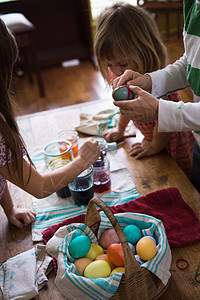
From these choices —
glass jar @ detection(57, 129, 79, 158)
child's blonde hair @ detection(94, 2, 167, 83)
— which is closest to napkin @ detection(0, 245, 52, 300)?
glass jar @ detection(57, 129, 79, 158)

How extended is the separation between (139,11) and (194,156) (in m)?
0.53

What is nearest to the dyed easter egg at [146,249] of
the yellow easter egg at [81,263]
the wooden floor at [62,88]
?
the yellow easter egg at [81,263]

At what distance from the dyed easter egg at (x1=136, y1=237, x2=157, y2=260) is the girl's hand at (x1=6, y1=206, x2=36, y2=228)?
34 cm

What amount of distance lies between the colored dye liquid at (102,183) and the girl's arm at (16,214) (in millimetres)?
200

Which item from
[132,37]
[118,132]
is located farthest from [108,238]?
[132,37]

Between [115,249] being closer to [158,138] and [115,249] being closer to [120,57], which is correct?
[158,138]

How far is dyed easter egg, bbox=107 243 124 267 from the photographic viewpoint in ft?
2.17

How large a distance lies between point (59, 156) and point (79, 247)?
1.09ft

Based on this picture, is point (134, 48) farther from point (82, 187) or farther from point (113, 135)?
point (82, 187)

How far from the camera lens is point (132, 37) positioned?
3.17ft

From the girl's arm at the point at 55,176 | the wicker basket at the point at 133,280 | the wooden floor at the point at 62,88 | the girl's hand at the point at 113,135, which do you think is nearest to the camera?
the wicker basket at the point at 133,280

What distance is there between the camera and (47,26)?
3.32 m

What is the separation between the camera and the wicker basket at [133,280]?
593mm

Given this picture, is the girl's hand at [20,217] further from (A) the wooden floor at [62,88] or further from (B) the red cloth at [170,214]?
(A) the wooden floor at [62,88]
